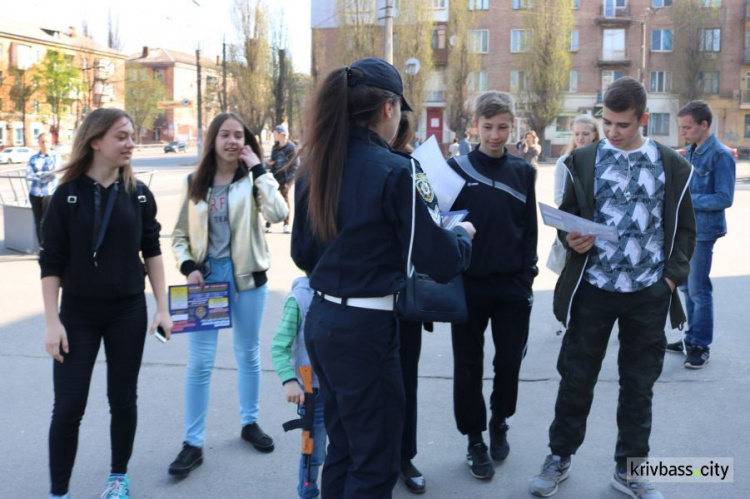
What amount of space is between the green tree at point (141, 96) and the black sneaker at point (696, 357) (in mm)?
77960

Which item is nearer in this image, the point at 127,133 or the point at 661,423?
the point at 127,133

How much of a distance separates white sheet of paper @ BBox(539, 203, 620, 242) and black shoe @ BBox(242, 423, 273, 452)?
6.92 feet

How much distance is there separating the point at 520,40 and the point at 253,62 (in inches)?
792

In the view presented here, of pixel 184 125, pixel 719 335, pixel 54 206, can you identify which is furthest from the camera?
pixel 184 125

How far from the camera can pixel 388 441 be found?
2678 mm

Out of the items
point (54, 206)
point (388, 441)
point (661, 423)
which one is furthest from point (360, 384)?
point (661, 423)

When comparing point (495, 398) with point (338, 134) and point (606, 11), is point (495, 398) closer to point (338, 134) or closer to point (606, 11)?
point (338, 134)

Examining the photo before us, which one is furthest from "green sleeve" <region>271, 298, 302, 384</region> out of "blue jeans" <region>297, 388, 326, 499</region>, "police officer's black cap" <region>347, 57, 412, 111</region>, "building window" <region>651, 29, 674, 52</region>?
"building window" <region>651, 29, 674, 52</region>

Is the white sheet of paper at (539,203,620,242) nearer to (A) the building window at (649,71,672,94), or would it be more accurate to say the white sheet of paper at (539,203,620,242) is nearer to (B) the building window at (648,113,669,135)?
(B) the building window at (648,113,669,135)

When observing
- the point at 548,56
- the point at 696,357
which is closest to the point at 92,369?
the point at 696,357

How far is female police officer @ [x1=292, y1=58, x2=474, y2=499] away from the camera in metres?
2.59

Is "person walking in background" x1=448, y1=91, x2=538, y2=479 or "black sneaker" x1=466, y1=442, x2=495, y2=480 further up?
"person walking in background" x1=448, y1=91, x2=538, y2=479

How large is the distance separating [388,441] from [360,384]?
0.78 feet

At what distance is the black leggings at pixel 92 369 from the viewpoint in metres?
3.50
